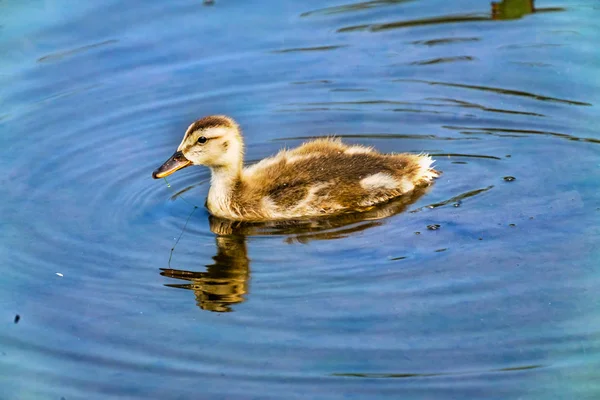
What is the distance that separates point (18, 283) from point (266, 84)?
158 inches

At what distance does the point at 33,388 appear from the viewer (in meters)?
5.99

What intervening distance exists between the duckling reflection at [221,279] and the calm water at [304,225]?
0.02m

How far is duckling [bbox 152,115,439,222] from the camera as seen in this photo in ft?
26.8

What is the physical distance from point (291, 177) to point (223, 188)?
1.90 ft

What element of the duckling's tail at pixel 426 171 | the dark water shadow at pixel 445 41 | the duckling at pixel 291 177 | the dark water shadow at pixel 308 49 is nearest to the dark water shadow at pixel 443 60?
the dark water shadow at pixel 445 41

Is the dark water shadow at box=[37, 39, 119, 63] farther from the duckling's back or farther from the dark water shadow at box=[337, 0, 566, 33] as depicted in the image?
the duckling's back

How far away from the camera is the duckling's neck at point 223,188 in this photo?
8.28 metres

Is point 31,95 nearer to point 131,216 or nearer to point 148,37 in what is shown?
point 148,37

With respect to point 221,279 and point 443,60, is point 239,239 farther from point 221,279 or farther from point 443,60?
point 443,60

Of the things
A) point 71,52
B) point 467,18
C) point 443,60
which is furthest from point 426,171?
point 71,52

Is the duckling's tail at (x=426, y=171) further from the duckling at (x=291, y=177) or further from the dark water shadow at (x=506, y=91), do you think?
the dark water shadow at (x=506, y=91)

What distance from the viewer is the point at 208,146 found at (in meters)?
8.27

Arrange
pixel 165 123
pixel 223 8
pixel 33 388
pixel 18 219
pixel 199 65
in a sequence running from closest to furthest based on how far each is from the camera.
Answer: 1. pixel 33 388
2. pixel 18 219
3. pixel 165 123
4. pixel 199 65
5. pixel 223 8

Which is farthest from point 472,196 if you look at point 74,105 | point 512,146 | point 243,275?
point 74,105
